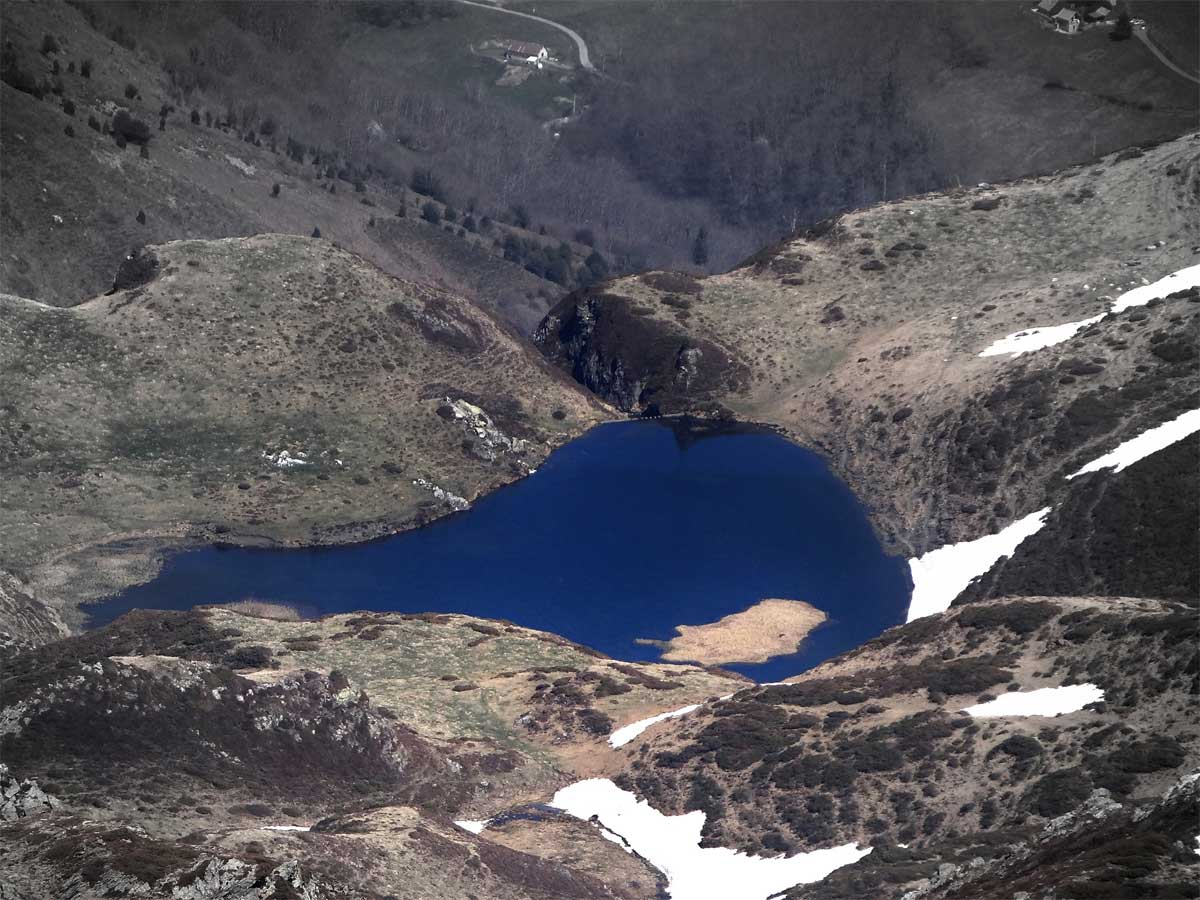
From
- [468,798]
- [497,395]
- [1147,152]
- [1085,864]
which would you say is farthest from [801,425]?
[1085,864]

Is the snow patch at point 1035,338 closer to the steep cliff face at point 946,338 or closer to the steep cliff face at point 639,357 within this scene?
the steep cliff face at point 946,338

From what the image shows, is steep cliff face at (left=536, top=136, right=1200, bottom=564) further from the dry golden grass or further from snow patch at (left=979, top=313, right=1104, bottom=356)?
the dry golden grass

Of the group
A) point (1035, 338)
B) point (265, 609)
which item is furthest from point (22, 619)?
point (1035, 338)

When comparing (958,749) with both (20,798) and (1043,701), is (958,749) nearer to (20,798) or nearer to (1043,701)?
(1043,701)

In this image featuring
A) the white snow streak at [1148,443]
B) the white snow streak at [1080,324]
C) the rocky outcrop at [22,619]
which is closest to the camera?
the rocky outcrop at [22,619]

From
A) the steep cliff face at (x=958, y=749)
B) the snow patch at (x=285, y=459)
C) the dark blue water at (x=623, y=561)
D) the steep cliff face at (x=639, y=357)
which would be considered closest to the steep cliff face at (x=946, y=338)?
the steep cliff face at (x=639, y=357)

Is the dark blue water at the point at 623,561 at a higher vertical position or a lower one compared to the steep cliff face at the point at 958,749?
lower

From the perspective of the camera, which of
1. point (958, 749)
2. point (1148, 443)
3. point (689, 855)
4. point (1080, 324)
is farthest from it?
point (1080, 324)
